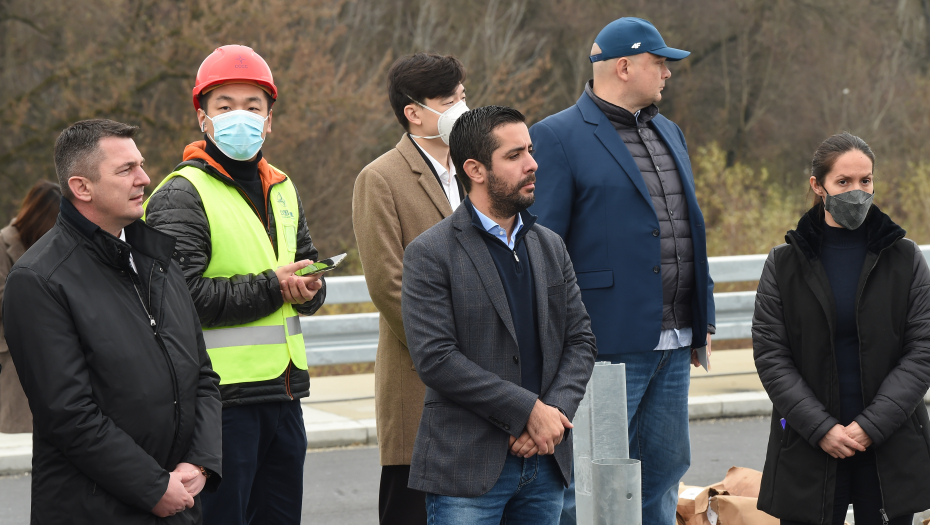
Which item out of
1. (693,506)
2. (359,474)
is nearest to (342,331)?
(359,474)

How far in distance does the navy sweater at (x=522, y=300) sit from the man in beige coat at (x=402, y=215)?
33.8 inches

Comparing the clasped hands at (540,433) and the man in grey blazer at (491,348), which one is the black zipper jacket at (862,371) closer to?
the man in grey blazer at (491,348)

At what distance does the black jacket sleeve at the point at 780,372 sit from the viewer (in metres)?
3.82

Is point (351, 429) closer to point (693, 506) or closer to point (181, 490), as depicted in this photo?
point (693, 506)

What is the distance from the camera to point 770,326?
400 centimetres

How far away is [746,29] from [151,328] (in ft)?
82.9

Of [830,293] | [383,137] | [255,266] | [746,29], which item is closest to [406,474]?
[255,266]

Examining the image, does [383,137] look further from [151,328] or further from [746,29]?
[151,328]

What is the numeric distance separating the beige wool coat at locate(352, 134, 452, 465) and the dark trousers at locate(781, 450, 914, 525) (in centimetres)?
152

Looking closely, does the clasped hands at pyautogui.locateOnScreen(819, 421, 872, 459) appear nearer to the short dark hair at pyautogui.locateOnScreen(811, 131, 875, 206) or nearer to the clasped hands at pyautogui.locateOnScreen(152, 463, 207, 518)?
the short dark hair at pyautogui.locateOnScreen(811, 131, 875, 206)

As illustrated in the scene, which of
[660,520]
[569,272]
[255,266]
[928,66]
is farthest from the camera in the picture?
[928,66]

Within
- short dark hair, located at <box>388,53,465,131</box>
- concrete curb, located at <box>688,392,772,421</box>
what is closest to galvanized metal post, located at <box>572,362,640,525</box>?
short dark hair, located at <box>388,53,465,131</box>

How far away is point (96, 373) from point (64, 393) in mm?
117

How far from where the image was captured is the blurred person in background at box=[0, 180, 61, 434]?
6.17 meters
